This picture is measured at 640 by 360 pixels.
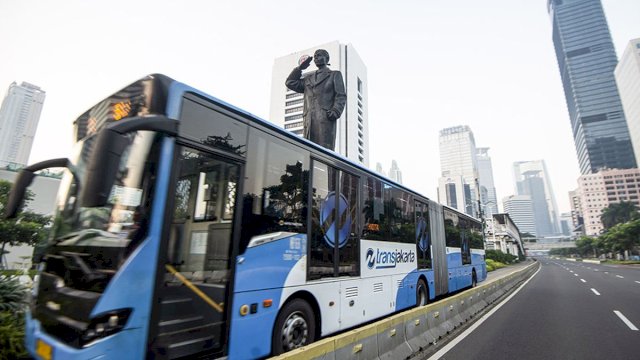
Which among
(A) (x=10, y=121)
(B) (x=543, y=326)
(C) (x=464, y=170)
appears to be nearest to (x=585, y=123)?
(C) (x=464, y=170)

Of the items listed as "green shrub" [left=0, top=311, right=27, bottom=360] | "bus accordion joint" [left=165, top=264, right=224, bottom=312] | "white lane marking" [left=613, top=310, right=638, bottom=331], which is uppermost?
"bus accordion joint" [left=165, top=264, right=224, bottom=312]

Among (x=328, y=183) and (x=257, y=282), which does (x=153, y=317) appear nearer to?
(x=257, y=282)

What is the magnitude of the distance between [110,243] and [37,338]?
144 centimetres

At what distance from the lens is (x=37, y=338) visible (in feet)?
11.3

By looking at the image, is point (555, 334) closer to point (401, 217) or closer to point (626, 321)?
point (626, 321)

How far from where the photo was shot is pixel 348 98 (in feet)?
312

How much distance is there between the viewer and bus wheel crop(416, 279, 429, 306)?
32.0ft

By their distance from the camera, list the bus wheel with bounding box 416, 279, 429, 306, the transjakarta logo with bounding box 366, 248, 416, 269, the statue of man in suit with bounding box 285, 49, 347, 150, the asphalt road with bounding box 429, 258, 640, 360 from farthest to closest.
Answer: the statue of man in suit with bounding box 285, 49, 347, 150
the bus wheel with bounding box 416, 279, 429, 306
the transjakarta logo with bounding box 366, 248, 416, 269
the asphalt road with bounding box 429, 258, 640, 360

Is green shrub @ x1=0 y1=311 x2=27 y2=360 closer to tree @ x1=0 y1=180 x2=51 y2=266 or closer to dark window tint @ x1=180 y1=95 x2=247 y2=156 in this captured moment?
dark window tint @ x1=180 y1=95 x2=247 y2=156

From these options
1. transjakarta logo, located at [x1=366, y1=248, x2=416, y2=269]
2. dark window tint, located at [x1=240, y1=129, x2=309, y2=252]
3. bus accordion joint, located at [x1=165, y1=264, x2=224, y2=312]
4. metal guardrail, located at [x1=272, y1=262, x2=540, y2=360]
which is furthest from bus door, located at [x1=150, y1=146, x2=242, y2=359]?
transjakarta logo, located at [x1=366, y1=248, x2=416, y2=269]

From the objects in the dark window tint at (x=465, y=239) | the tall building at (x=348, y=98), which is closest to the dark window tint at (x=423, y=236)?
the dark window tint at (x=465, y=239)

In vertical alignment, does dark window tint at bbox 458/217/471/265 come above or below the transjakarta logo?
above

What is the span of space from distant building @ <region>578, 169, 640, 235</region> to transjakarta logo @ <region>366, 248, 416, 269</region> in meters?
189

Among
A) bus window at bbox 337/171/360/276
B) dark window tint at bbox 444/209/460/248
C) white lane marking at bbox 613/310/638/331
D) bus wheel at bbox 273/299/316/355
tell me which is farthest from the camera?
dark window tint at bbox 444/209/460/248
